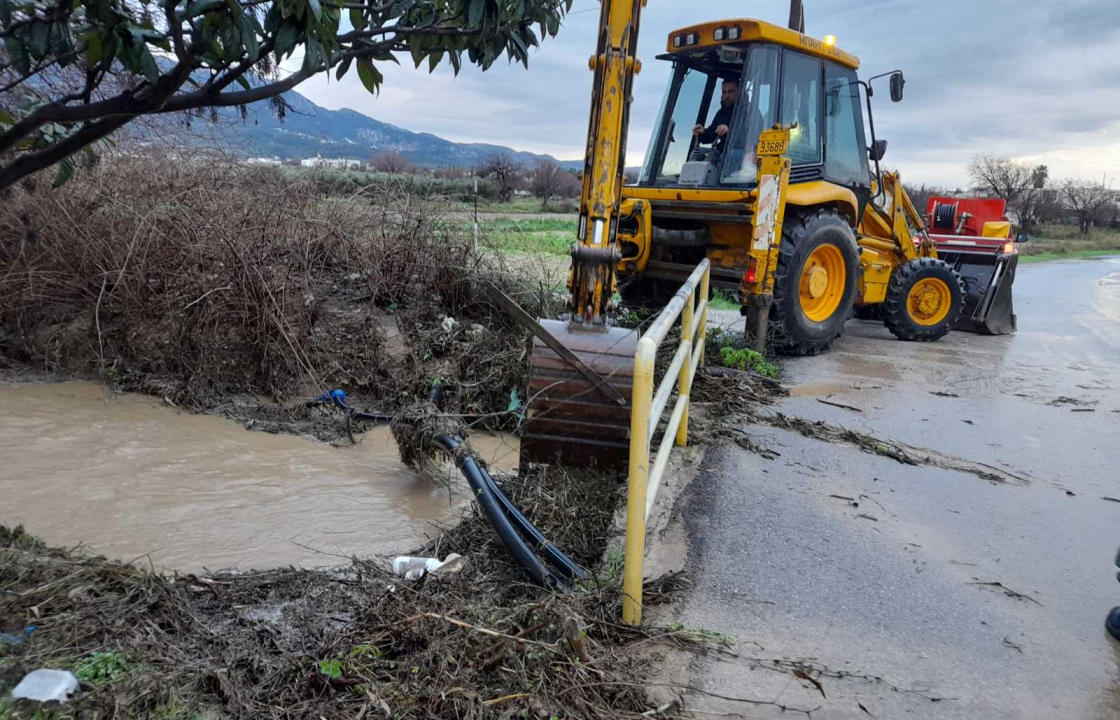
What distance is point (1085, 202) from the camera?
1729 inches

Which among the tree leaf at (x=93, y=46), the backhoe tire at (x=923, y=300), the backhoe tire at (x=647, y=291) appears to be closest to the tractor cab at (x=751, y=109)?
the backhoe tire at (x=647, y=291)

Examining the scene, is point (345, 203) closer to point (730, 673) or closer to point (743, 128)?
point (743, 128)

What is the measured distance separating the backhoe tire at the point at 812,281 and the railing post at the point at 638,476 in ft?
16.8

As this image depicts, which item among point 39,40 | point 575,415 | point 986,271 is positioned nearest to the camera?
point 39,40

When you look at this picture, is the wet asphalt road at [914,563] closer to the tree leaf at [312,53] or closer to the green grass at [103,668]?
the green grass at [103,668]

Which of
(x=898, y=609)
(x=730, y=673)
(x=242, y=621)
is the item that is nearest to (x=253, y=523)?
(x=242, y=621)

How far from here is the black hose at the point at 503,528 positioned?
299cm

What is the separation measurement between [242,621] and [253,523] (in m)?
1.48

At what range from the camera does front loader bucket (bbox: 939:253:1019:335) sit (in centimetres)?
1026

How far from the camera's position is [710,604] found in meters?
2.96

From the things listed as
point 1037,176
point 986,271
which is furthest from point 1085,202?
point 986,271

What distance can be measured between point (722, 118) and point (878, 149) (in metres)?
2.15

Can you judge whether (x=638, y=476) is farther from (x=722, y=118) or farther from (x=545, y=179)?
(x=545, y=179)

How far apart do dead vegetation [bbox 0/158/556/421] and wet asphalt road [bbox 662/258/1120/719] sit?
2.70 metres
